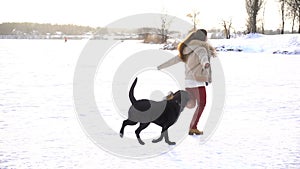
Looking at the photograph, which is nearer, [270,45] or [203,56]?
[203,56]

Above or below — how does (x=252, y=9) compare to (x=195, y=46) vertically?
above

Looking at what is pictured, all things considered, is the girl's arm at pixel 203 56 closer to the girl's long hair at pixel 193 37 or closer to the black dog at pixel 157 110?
the girl's long hair at pixel 193 37

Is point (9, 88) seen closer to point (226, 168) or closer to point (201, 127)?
point (201, 127)

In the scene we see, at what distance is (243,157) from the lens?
4.22 meters

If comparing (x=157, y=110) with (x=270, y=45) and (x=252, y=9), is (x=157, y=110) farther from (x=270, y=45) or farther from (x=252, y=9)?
(x=252, y=9)

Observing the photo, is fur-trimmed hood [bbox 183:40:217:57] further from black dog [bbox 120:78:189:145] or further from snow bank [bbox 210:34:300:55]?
snow bank [bbox 210:34:300:55]

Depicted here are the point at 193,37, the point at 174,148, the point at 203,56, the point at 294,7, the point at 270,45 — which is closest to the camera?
the point at 174,148

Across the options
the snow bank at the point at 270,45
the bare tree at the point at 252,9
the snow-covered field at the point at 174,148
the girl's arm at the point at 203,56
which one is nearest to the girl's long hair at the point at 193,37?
the girl's arm at the point at 203,56

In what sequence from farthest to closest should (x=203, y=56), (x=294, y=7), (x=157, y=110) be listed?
1. (x=294, y=7)
2. (x=203, y=56)
3. (x=157, y=110)

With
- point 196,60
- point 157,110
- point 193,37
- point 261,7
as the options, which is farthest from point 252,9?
point 157,110

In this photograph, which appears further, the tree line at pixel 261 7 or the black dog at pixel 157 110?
the tree line at pixel 261 7

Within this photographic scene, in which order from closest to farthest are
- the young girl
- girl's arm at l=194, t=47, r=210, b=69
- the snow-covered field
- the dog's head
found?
the snow-covered field → the dog's head → girl's arm at l=194, t=47, r=210, b=69 → the young girl

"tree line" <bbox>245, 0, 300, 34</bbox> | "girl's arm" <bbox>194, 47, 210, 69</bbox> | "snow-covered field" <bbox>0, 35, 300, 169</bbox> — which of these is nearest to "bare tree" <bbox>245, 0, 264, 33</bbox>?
"tree line" <bbox>245, 0, 300, 34</bbox>

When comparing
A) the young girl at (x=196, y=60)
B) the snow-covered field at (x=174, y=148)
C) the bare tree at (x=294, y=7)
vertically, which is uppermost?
the bare tree at (x=294, y=7)
